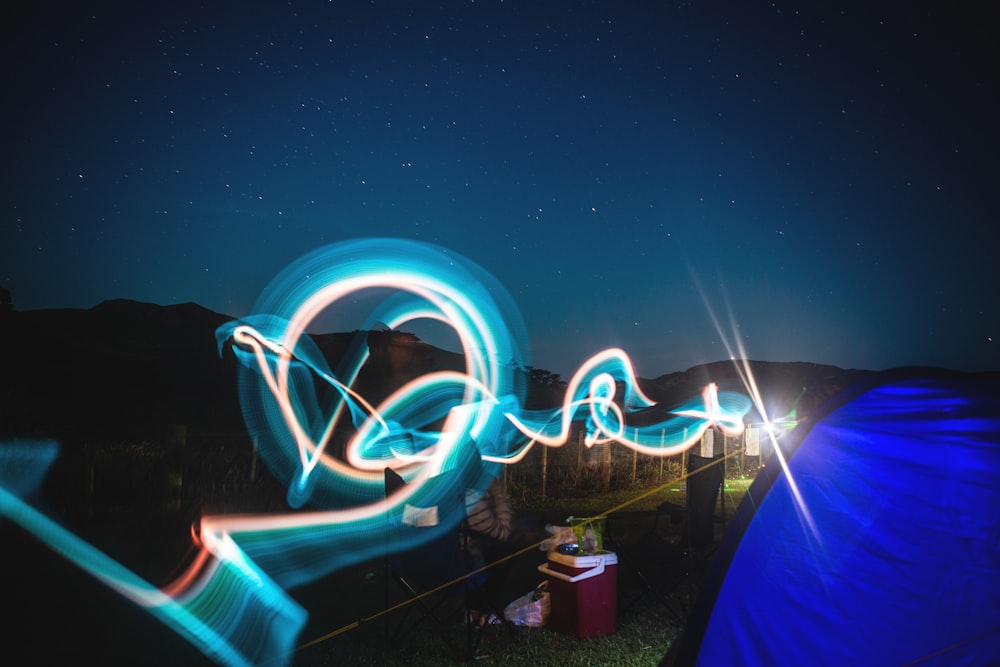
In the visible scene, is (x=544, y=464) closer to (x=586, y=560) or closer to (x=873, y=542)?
(x=586, y=560)

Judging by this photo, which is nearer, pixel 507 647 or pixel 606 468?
pixel 507 647

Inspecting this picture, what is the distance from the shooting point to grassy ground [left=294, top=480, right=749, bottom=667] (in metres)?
4.33

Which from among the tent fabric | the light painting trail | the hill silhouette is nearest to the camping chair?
the light painting trail

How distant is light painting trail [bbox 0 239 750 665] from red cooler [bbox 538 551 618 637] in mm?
899

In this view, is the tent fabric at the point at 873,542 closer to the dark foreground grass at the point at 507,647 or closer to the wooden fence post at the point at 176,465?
the dark foreground grass at the point at 507,647

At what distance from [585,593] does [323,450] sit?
6.80 m

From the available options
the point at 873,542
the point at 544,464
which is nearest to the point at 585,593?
the point at 873,542

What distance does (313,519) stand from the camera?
8.79 meters

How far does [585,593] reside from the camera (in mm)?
4574

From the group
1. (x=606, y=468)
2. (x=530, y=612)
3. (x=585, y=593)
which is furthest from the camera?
(x=606, y=468)

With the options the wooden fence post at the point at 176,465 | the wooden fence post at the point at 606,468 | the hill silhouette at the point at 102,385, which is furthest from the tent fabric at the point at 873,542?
the wooden fence post at the point at 606,468

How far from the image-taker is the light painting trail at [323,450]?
507 centimetres

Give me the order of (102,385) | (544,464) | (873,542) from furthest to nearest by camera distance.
→ (544,464)
(102,385)
(873,542)

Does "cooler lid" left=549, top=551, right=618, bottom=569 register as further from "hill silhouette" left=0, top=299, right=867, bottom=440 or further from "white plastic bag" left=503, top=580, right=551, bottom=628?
"hill silhouette" left=0, top=299, right=867, bottom=440
